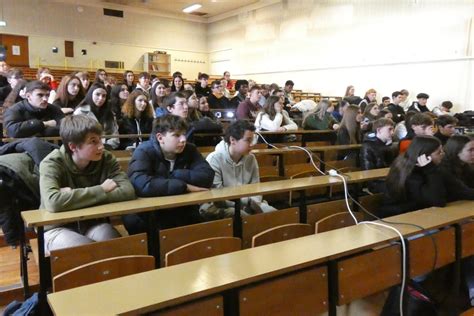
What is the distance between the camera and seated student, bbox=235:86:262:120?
5.83 meters

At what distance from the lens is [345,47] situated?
36.2 ft

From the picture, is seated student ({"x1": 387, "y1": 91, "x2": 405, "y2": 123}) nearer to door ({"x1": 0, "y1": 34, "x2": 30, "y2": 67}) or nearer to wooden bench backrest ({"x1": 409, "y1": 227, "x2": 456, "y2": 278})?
wooden bench backrest ({"x1": 409, "y1": 227, "x2": 456, "y2": 278})

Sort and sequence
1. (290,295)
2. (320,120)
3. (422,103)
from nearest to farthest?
(290,295) → (320,120) → (422,103)

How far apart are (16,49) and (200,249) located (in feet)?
43.4

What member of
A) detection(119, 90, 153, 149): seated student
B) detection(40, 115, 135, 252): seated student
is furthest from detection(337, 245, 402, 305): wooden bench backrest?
detection(119, 90, 153, 149): seated student

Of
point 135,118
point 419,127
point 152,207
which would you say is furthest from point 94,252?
point 419,127

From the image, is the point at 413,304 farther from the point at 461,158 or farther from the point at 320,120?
the point at 320,120

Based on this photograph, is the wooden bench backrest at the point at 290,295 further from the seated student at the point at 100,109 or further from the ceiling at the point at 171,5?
the ceiling at the point at 171,5

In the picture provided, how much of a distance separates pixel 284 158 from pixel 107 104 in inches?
76.6

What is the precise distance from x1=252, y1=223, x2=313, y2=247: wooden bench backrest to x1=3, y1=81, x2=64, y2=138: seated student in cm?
226

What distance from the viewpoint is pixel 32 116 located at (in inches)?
134

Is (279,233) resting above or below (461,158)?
below

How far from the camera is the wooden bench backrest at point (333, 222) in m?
2.28

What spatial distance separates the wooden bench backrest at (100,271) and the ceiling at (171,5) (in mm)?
12983
